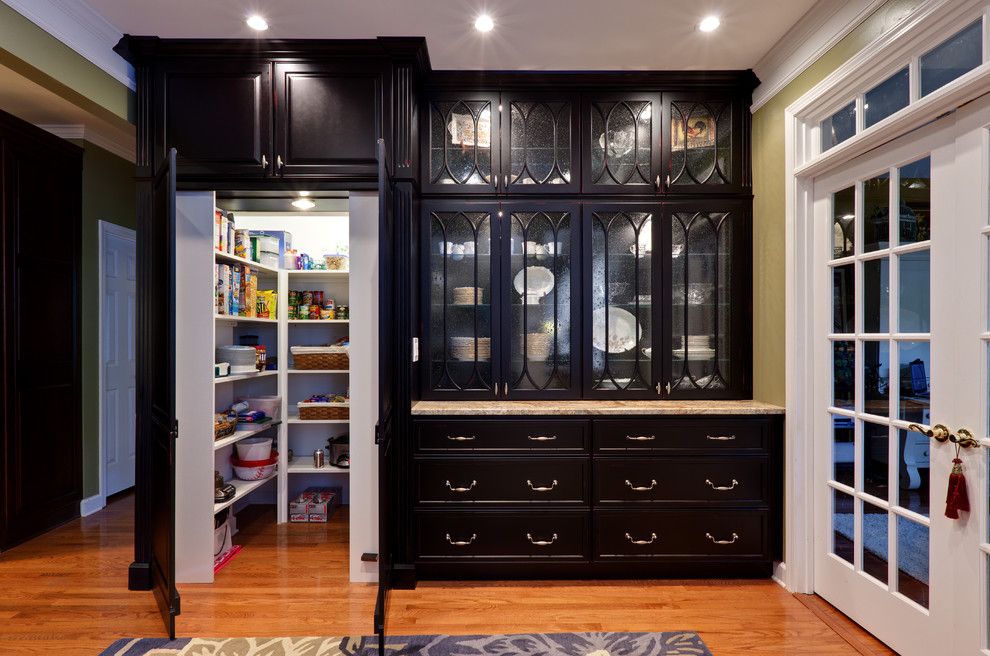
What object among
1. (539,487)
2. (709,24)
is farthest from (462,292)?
(709,24)

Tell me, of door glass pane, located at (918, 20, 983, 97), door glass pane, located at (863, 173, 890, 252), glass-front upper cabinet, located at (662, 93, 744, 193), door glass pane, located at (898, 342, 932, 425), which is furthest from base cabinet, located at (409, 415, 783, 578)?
door glass pane, located at (918, 20, 983, 97)

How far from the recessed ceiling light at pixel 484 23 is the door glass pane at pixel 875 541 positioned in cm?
269

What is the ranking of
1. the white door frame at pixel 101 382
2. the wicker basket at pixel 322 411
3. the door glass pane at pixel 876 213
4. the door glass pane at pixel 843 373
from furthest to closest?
the white door frame at pixel 101 382
the wicker basket at pixel 322 411
the door glass pane at pixel 843 373
the door glass pane at pixel 876 213

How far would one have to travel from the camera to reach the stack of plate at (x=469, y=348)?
293cm

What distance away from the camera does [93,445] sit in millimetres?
3768

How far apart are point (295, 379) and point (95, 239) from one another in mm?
1738

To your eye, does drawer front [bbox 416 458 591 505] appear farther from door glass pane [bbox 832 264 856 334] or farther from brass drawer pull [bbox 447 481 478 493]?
door glass pane [bbox 832 264 856 334]

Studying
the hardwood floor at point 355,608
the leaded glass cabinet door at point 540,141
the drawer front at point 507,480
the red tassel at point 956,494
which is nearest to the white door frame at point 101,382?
the hardwood floor at point 355,608

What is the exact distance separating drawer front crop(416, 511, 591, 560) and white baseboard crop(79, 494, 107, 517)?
2659 millimetres

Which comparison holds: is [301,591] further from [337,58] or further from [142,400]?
[337,58]

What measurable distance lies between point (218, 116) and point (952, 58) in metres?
3.05

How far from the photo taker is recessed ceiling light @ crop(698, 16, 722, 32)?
7.88 feet

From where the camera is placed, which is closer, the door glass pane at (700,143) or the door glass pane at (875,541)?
the door glass pane at (875,541)

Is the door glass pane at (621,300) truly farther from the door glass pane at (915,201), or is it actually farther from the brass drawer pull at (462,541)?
the door glass pane at (915,201)
